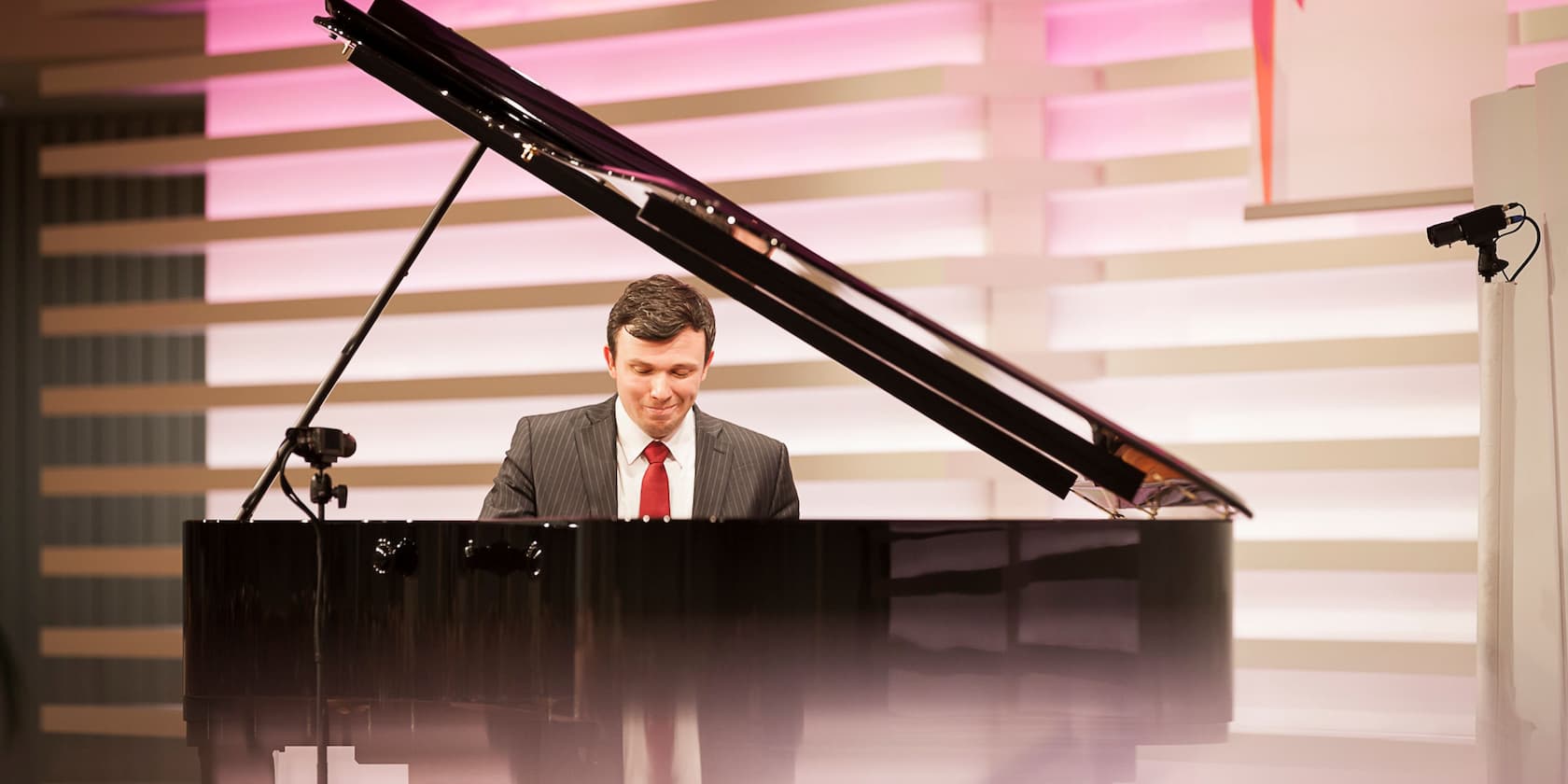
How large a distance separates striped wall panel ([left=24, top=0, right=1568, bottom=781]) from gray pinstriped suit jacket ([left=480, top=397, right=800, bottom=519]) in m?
0.64

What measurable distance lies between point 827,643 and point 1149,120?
2.00 m

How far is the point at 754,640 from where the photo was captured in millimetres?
1623

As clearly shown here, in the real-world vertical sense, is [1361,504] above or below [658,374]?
below

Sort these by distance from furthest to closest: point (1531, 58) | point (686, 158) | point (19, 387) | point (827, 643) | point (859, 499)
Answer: point (19, 387) < point (686, 158) < point (859, 499) < point (1531, 58) < point (827, 643)

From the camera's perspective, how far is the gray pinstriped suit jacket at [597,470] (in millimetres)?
2438

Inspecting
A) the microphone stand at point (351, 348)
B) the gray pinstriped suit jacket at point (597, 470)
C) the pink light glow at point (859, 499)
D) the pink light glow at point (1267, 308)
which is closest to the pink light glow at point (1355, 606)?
the pink light glow at point (1267, 308)

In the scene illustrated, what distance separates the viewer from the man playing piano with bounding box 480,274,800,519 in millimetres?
2363

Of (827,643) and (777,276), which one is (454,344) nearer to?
(777,276)

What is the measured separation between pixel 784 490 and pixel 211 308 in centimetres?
206

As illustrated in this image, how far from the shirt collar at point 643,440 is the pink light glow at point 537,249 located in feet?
3.00

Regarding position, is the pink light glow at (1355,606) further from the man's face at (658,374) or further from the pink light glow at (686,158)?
the man's face at (658,374)

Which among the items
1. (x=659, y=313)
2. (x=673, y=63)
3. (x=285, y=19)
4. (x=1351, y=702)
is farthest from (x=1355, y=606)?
(x=285, y=19)

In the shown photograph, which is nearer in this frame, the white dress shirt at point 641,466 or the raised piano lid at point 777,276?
the raised piano lid at point 777,276

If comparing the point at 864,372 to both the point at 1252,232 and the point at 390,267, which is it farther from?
the point at 390,267
